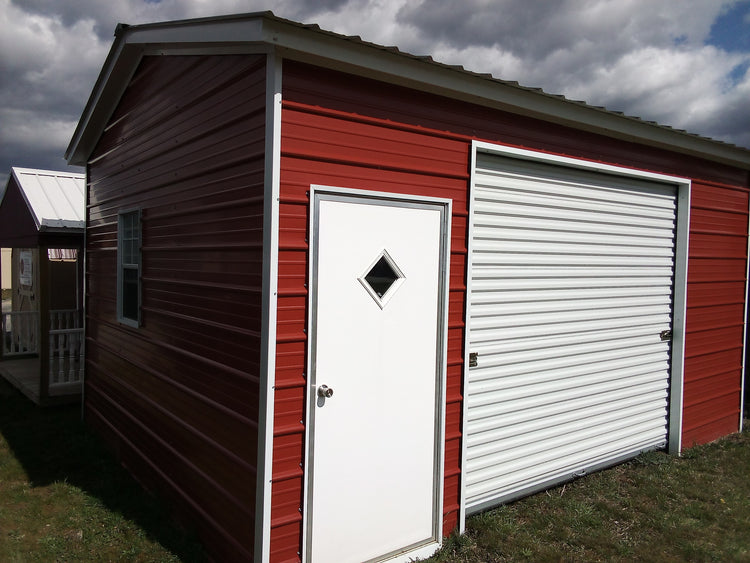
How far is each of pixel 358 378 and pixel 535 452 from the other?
2.14m

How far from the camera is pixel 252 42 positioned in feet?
10.3

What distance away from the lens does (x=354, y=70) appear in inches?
133

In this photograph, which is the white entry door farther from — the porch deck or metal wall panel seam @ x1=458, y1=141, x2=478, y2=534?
the porch deck

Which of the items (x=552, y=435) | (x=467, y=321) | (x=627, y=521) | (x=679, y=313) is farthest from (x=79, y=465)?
(x=679, y=313)

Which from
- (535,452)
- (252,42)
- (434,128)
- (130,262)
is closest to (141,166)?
(130,262)

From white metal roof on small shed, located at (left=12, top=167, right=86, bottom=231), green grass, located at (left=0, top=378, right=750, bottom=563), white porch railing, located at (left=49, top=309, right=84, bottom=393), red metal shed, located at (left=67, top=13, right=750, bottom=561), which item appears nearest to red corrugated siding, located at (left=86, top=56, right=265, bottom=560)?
red metal shed, located at (left=67, top=13, right=750, bottom=561)

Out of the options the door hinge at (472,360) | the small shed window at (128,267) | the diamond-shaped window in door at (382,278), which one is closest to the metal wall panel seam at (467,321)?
the door hinge at (472,360)

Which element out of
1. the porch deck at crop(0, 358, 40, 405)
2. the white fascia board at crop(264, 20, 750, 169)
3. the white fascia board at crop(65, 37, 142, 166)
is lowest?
the porch deck at crop(0, 358, 40, 405)

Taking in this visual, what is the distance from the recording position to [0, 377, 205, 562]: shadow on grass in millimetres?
4184

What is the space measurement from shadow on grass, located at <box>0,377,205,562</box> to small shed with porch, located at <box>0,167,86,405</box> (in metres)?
0.51

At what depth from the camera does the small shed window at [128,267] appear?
541cm

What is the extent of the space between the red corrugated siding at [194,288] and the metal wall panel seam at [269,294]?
0.11 meters

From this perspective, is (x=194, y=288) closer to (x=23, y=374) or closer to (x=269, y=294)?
(x=269, y=294)

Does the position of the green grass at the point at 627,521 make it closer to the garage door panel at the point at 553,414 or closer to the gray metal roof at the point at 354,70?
the garage door panel at the point at 553,414
